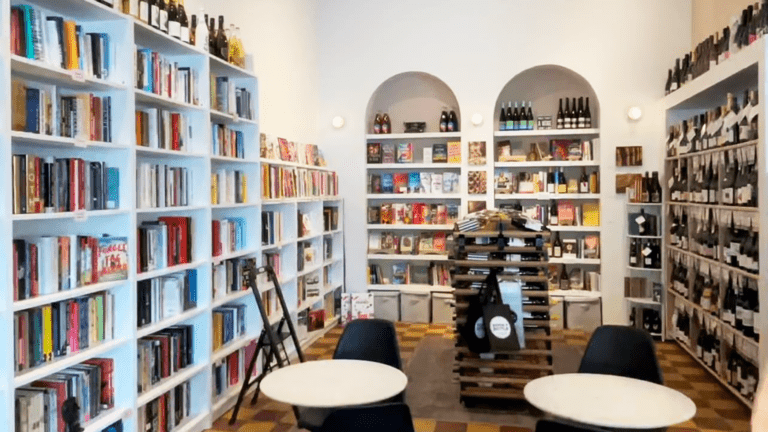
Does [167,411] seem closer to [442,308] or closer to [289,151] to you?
[289,151]

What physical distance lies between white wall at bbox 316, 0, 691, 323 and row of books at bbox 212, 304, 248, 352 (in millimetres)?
2876

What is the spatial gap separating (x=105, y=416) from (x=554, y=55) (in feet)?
19.3

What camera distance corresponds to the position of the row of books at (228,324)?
4582 millimetres

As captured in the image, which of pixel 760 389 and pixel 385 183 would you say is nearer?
pixel 760 389

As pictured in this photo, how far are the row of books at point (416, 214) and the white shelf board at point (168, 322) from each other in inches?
149

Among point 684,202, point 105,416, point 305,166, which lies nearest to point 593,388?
point 105,416

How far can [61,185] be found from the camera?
299 cm

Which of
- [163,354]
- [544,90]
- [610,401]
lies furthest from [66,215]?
[544,90]

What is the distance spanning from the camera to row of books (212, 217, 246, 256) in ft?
14.8

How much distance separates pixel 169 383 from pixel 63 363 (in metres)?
0.98

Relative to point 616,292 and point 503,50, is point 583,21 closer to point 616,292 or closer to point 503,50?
point 503,50

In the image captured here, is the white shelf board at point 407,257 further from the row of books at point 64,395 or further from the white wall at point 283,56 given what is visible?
the row of books at point 64,395

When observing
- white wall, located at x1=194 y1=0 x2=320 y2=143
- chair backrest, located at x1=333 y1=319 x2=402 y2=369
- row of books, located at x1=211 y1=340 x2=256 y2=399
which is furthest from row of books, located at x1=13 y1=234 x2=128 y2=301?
white wall, located at x1=194 y1=0 x2=320 y2=143

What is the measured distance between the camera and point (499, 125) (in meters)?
7.57
